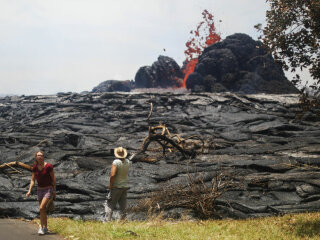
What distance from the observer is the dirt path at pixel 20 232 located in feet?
24.4

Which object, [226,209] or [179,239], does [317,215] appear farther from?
[179,239]

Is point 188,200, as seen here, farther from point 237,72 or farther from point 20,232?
point 237,72

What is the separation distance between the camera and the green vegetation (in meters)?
7.42

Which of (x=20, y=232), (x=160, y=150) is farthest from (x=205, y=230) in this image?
(x=160, y=150)

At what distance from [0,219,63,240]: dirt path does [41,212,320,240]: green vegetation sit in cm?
36

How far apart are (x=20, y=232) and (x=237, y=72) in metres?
45.7

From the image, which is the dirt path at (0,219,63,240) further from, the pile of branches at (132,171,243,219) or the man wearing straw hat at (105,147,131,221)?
the pile of branches at (132,171,243,219)

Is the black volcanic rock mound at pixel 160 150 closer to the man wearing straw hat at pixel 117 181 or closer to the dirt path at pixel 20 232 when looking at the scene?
the man wearing straw hat at pixel 117 181

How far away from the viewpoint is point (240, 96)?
113ft

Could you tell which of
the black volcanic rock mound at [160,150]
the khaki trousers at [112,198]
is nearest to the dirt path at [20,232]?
the khaki trousers at [112,198]

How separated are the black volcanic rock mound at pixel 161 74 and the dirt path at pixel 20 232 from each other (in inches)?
2407

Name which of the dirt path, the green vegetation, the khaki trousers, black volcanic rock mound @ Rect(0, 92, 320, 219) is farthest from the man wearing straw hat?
the dirt path

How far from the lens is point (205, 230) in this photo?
8.52 meters

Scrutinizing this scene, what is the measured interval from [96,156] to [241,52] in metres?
38.6
